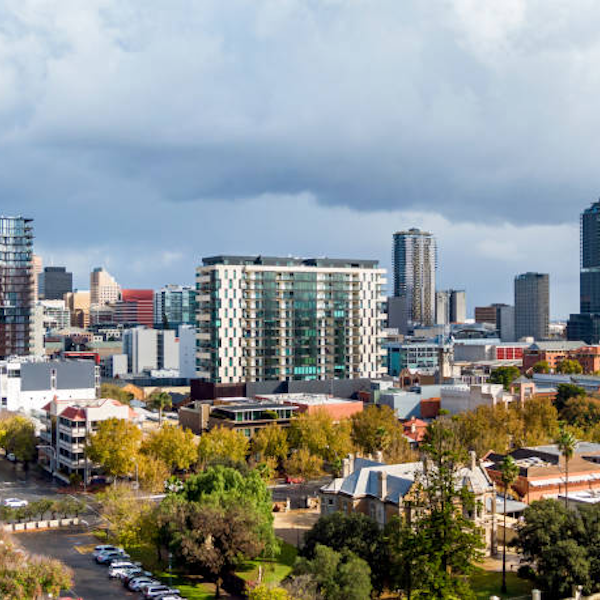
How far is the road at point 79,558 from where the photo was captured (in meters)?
78.2

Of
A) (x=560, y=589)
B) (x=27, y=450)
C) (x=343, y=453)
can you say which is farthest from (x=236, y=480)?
(x=27, y=450)

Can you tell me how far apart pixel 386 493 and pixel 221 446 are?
42.0 metres

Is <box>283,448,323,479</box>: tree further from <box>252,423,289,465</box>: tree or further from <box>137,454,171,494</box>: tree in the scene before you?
<box>137,454,171,494</box>: tree

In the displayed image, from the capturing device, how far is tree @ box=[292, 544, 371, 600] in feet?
229

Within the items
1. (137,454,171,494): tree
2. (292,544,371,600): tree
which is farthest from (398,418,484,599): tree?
(137,454,171,494): tree

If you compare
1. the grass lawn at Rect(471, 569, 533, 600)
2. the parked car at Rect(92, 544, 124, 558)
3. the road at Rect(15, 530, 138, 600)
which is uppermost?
the parked car at Rect(92, 544, 124, 558)

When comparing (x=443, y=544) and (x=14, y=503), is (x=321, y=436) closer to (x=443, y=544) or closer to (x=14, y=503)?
(x=14, y=503)

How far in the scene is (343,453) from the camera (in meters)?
134

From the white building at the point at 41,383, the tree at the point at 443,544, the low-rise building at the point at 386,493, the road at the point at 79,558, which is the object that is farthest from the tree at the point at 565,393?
the tree at the point at 443,544

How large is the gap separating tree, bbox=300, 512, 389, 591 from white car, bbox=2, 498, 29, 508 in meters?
47.0

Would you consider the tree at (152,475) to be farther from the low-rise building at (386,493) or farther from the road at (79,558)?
the low-rise building at (386,493)

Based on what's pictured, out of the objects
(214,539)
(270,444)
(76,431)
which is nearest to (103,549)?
(214,539)

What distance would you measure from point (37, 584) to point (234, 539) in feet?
68.3

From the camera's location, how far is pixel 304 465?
413 feet
